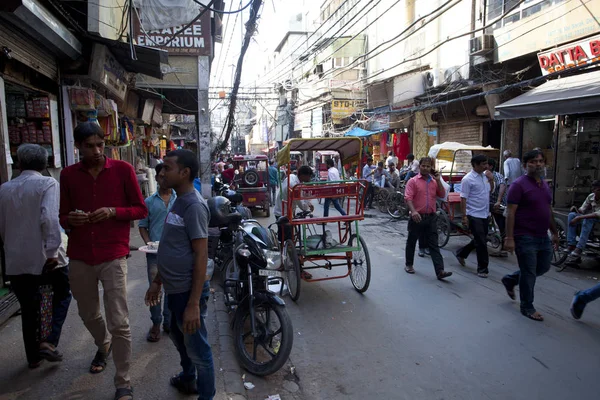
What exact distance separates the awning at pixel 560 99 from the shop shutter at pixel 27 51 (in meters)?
9.44

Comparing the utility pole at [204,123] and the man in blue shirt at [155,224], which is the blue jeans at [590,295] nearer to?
the man in blue shirt at [155,224]

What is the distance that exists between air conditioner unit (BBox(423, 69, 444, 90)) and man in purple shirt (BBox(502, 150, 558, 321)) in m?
12.3

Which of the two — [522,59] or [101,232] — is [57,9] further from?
[522,59]

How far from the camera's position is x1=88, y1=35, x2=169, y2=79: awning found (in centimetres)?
660

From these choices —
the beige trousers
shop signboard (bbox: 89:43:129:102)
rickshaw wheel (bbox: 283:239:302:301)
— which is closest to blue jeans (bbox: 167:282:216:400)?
the beige trousers

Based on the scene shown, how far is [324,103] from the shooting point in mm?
26391

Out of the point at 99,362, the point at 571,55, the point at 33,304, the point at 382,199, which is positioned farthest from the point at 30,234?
the point at 571,55

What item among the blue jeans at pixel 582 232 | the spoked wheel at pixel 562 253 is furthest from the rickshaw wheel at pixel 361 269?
the blue jeans at pixel 582 232

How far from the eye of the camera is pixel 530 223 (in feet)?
14.4

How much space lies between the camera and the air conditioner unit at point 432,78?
15883mm

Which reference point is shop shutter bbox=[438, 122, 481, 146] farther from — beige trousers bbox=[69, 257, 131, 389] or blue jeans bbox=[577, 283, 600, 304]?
beige trousers bbox=[69, 257, 131, 389]

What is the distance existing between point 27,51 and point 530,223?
21.5ft

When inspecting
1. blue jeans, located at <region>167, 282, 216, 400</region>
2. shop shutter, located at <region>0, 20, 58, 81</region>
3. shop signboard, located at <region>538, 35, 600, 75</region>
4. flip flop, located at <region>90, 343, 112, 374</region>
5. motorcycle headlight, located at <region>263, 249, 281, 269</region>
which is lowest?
flip flop, located at <region>90, 343, 112, 374</region>

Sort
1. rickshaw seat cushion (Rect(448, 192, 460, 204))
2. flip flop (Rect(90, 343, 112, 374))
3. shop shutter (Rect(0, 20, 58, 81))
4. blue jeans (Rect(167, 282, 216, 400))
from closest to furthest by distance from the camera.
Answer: blue jeans (Rect(167, 282, 216, 400)) < flip flop (Rect(90, 343, 112, 374)) < shop shutter (Rect(0, 20, 58, 81)) < rickshaw seat cushion (Rect(448, 192, 460, 204))
